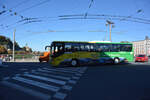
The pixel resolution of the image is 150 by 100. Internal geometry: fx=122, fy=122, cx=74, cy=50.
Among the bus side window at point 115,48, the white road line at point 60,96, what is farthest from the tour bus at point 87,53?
the white road line at point 60,96

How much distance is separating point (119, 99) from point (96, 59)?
404 inches

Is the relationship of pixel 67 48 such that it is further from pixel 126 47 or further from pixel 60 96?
pixel 60 96

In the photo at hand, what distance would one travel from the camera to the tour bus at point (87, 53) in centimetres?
1327

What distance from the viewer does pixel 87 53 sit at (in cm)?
1404

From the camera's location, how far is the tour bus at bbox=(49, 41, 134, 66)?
1327cm

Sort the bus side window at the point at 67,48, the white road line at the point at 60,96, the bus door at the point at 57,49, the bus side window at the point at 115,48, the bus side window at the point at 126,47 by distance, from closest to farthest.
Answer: the white road line at the point at 60,96, the bus door at the point at 57,49, the bus side window at the point at 67,48, the bus side window at the point at 115,48, the bus side window at the point at 126,47

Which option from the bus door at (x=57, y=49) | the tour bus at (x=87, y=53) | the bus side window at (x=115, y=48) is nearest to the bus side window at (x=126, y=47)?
the tour bus at (x=87, y=53)

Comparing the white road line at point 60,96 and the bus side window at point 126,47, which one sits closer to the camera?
the white road line at point 60,96

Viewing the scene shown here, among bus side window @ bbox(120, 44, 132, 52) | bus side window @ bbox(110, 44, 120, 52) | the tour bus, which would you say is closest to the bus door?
the tour bus

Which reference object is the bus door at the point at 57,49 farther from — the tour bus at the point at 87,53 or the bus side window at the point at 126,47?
the bus side window at the point at 126,47

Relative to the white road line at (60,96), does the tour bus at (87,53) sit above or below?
above

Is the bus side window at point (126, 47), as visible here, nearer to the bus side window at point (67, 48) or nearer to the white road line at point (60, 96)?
the bus side window at point (67, 48)

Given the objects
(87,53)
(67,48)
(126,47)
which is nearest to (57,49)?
(67,48)

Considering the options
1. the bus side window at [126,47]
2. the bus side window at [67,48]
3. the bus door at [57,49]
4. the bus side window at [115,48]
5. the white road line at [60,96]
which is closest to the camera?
the white road line at [60,96]
